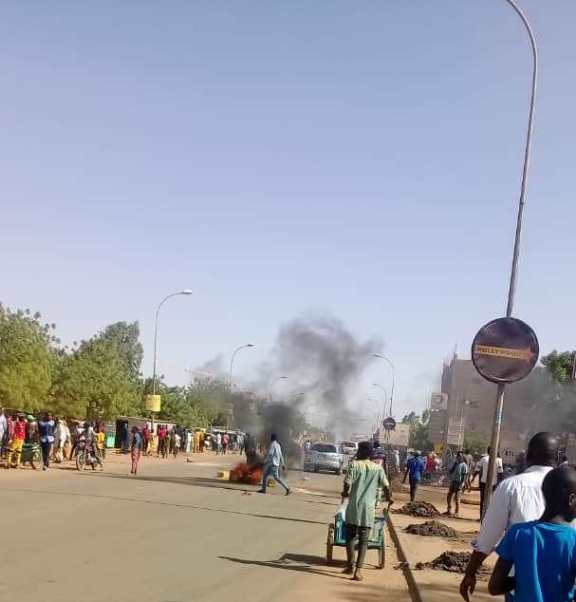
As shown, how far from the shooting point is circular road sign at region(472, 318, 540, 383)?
984 cm

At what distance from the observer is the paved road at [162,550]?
8555mm

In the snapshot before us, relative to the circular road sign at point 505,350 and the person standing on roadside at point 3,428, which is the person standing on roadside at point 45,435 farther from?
the circular road sign at point 505,350

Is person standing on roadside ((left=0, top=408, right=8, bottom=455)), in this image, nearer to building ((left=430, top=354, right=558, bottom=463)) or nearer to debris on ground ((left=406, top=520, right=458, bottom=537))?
debris on ground ((left=406, top=520, right=458, bottom=537))

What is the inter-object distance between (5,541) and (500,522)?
767cm

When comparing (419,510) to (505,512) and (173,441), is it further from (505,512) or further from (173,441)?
(173,441)

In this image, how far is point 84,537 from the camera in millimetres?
11867

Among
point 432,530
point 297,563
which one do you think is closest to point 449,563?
point 297,563

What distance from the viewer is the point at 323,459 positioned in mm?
43312

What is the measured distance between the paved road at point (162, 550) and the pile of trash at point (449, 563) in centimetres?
48

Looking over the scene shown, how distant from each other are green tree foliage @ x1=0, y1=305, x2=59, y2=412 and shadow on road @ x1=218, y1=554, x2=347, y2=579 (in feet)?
125

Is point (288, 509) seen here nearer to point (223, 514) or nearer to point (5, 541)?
point (223, 514)

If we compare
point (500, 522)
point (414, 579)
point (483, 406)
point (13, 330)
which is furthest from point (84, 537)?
point (483, 406)

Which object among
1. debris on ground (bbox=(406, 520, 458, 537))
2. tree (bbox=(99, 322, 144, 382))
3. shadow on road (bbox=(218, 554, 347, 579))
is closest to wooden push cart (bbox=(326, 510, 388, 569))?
shadow on road (bbox=(218, 554, 347, 579))

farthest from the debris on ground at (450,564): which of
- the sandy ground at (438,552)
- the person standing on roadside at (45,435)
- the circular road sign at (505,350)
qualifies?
the person standing on roadside at (45,435)
